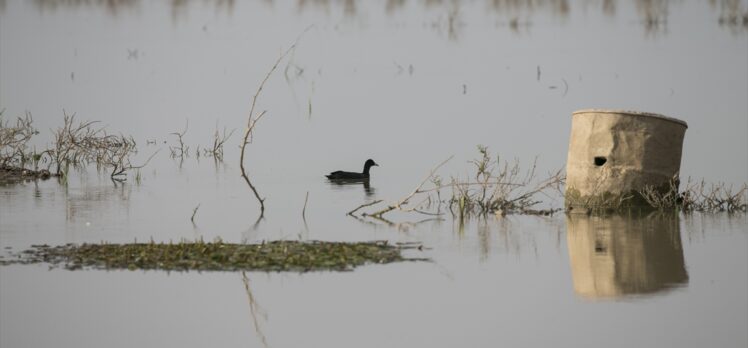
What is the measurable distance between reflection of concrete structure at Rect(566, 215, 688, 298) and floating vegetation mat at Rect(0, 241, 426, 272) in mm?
1994

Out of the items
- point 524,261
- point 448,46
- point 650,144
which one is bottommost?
point 524,261

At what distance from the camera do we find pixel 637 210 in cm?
2086

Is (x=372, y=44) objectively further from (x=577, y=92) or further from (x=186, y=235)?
(x=186, y=235)

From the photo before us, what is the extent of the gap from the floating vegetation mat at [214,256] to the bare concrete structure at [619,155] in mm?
4196

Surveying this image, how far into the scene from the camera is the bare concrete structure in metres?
20.4

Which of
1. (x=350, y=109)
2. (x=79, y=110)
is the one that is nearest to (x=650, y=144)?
(x=350, y=109)

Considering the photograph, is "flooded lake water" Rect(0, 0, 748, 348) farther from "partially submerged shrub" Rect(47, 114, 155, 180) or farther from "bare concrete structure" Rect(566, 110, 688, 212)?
"bare concrete structure" Rect(566, 110, 688, 212)

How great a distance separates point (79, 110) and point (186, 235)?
18779mm

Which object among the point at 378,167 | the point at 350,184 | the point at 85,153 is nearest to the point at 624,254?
the point at 350,184

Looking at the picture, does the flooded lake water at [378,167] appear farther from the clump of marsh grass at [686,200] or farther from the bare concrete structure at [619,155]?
the bare concrete structure at [619,155]

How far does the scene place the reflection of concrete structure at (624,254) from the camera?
1619 centimetres

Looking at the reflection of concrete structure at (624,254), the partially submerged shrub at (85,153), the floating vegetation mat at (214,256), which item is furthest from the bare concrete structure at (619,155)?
the partially submerged shrub at (85,153)

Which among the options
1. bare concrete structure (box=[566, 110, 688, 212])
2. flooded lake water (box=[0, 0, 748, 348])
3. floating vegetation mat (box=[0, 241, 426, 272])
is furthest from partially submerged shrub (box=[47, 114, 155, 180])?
floating vegetation mat (box=[0, 241, 426, 272])

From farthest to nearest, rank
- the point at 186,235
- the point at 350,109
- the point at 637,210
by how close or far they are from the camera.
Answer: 1. the point at 350,109
2. the point at 637,210
3. the point at 186,235
